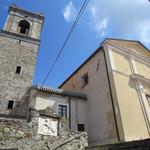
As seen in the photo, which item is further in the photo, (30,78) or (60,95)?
(30,78)

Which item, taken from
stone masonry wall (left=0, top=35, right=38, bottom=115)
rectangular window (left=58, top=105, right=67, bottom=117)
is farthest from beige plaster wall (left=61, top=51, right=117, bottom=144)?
stone masonry wall (left=0, top=35, right=38, bottom=115)

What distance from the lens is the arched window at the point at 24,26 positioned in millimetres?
18319

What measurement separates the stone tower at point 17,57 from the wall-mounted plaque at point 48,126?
18.4 ft

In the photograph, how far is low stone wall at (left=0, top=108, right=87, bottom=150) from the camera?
6.13 m

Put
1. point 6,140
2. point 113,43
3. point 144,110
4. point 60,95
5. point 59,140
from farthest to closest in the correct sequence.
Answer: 1. point 113,43
2. point 60,95
3. point 144,110
4. point 59,140
5. point 6,140

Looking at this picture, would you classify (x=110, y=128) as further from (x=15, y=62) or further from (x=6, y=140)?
(x=15, y=62)

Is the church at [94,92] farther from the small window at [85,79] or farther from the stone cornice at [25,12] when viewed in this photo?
the stone cornice at [25,12]

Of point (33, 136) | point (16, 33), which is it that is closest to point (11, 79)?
point (16, 33)

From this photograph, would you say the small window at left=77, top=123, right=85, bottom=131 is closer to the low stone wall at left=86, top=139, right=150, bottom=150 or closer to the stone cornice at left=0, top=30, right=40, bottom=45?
the low stone wall at left=86, top=139, right=150, bottom=150

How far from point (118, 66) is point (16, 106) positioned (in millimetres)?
8754

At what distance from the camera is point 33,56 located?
16.1 m

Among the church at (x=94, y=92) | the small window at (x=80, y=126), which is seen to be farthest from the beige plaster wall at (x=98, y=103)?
the small window at (x=80, y=126)

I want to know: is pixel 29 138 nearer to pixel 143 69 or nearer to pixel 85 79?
pixel 85 79

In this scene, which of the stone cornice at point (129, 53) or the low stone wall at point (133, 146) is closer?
the low stone wall at point (133, 146)
